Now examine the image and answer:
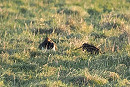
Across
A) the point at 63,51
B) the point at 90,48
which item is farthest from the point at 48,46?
the point at 90,48

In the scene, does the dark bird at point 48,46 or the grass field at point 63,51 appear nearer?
the grass field at point 63,51

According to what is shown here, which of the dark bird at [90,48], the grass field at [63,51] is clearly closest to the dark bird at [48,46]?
the grass field at [63,51]

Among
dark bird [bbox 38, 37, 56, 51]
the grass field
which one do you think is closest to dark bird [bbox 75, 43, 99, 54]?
the grass field

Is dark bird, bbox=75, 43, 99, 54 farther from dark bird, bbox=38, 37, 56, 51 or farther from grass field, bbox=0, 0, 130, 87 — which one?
dark bird, bbox=38, 37, 56, 51

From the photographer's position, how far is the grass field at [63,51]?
16.8ft

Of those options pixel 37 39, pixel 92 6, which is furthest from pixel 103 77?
pixel 92 6

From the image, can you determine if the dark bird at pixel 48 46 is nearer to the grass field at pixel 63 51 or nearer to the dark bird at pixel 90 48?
the grass field at pixel 63 51

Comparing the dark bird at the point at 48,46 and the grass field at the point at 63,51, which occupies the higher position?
the dark bird at the point at 48,46

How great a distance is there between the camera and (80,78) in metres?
5.07

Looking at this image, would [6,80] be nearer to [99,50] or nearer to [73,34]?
[99,50]

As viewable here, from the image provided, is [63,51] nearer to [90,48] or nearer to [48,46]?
[48,46]

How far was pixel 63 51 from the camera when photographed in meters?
6.26

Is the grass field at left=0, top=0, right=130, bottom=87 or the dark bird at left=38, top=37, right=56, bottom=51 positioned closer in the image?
the grass field at left=0, top=0, right=130, bottom=87

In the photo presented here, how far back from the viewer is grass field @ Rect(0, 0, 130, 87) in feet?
16.8
